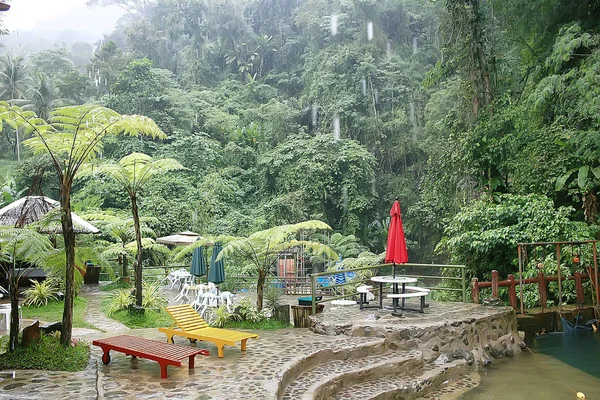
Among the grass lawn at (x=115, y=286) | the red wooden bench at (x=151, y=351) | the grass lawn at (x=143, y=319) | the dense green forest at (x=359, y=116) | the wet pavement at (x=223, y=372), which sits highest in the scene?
the dense green forest at (x=359, y=116)

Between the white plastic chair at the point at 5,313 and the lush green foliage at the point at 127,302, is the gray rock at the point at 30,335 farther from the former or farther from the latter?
the lush green foliage at the point at 127,302

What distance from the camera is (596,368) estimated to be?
8.73 metres

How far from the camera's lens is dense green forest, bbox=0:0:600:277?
42.9ft

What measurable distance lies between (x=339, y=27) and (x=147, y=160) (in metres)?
21.8

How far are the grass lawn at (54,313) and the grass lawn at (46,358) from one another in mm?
2643

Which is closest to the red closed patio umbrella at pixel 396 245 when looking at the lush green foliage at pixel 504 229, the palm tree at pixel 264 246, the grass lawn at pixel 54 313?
the palm tree at pixel 264 246

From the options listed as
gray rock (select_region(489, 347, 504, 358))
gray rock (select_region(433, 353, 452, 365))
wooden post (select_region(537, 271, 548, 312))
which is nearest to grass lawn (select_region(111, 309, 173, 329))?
gray rock (select_region(433, 353, 452, 365))

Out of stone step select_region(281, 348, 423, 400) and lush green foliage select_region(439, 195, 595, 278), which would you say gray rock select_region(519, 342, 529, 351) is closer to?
lush green foliage select_region(439, 195, 595, 278)

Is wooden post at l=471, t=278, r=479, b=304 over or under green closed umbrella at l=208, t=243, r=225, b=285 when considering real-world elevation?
under

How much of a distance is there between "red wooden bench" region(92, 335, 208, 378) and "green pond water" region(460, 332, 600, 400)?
4.29 meters

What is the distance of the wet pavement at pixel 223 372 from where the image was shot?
18.4ft

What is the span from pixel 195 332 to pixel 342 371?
234 centimetres

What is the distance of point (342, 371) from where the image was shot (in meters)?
7.26

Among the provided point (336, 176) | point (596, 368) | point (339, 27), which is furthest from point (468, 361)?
point (339, 27)
